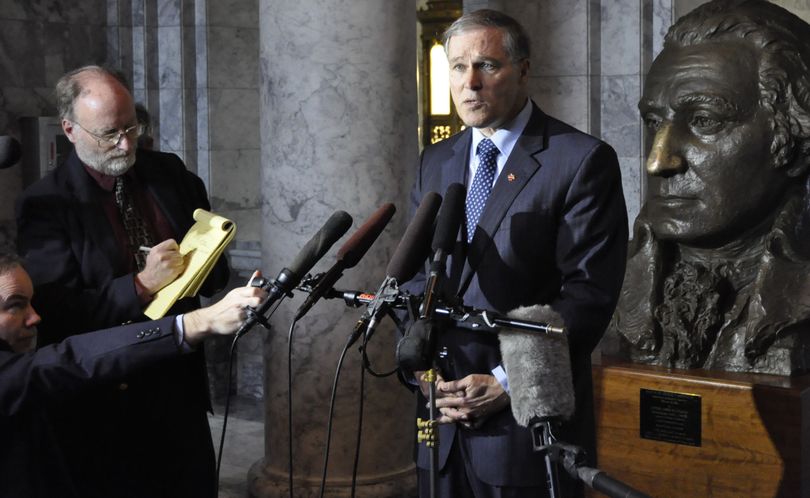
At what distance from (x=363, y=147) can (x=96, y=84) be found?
1.88m

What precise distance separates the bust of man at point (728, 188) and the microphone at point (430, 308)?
2.06 metres

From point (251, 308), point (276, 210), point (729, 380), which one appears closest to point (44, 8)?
point (276, 210)

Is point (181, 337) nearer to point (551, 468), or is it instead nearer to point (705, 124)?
point (551, 468)

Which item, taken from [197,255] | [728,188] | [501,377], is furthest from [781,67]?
[197,255]

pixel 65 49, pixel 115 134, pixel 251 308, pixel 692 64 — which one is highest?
pixel 65 49

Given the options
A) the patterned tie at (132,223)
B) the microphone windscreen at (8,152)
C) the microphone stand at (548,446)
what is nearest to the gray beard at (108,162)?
the patterned tie at (132,223)

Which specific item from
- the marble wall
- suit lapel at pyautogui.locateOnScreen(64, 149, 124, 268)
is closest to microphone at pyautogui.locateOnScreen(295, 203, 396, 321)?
suit lapel at pyautogui.locateOnScreen(64, 149, 124, 268)

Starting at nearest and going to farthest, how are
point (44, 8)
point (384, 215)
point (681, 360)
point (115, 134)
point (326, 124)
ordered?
point (384, 215), point (115, 134), point (681, 360), point (326, 124), point (44, 8)

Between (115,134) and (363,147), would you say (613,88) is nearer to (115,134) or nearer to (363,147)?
(363,147)

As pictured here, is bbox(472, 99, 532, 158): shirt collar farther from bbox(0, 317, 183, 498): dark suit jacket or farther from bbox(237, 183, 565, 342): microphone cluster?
bbox(0, 317, 183, 498): dark suit jacket

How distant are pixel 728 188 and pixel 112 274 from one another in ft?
7.58

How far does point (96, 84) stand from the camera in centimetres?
338

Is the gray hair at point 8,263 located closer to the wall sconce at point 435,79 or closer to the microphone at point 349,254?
the microphone at point 349,254

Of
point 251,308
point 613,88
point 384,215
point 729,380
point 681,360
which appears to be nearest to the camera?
point 251,308
